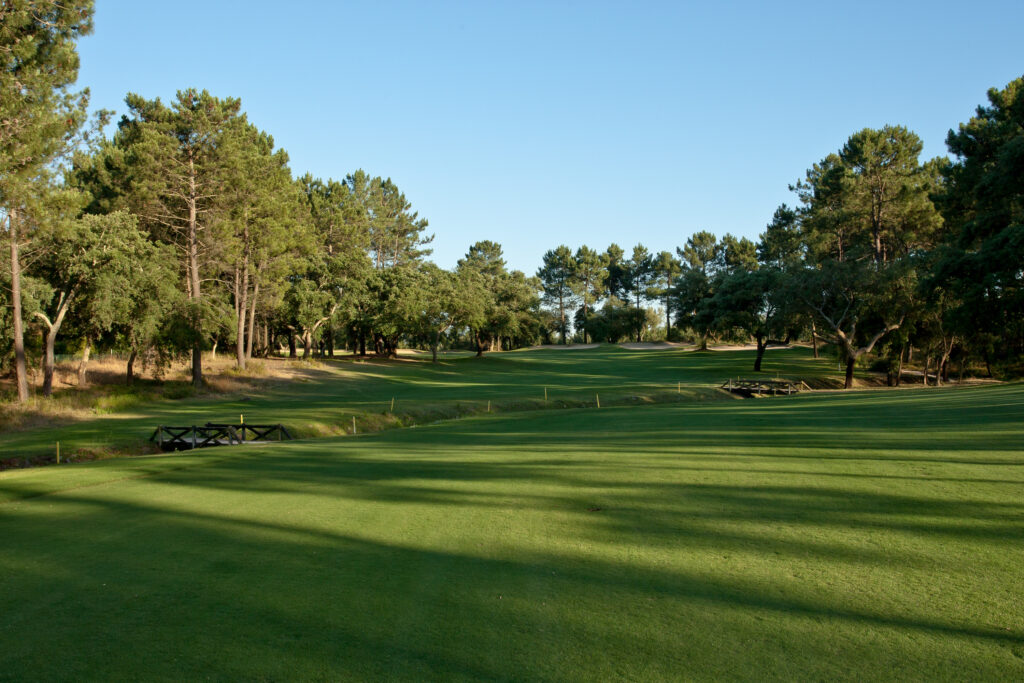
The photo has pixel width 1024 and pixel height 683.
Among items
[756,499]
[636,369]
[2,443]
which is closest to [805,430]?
[756,499]

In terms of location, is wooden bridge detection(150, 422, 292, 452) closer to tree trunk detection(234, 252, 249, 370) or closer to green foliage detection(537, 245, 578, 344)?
tree trunk detection(234, 252, 249, 370)

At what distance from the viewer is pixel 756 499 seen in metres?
8.27

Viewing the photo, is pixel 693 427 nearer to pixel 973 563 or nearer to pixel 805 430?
pixel 805 430

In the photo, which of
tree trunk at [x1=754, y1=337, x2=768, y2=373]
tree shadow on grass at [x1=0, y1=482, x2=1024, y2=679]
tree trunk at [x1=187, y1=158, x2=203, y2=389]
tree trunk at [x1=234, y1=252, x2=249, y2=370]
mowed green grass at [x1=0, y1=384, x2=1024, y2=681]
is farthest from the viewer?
tree trunk at [x1=754, y1=337, x2=768, y2=373]

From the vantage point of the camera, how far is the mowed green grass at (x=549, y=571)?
4414 millimetres

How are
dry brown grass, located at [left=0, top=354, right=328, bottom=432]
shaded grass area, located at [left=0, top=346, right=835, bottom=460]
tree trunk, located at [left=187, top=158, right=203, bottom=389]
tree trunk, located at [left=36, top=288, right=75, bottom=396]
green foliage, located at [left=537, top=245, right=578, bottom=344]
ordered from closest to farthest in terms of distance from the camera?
shaded grass area, located at [left=0, top=346, right=835, bottom=460] < dry brown grass, located at [left=0, top=354, right=328, bottom=432] < tree trunk, located at [left=36, top=288, right=75, bottom=396] < tree trunk, located at [left=187, top=158, right=203, bottom=389] < green foliage, located at [left=537, top=245, right=578, bottom=344]

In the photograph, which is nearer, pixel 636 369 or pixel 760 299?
pixel 760 299

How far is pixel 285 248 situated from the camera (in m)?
51.1

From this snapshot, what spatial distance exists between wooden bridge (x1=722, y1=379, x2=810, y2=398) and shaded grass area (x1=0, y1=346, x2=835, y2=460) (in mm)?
2655

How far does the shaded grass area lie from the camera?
2453 centimetres

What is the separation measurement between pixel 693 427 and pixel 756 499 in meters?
9.73

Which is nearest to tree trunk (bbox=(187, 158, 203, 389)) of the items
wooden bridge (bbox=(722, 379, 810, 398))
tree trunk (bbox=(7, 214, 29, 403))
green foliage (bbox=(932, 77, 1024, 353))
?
tree trunk (bbox=(7, 214, 29, 403))

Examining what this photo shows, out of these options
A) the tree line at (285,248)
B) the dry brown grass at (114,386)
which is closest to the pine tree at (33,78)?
the tree line at (285,248)

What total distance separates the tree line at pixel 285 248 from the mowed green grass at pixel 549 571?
17299 millimetres
